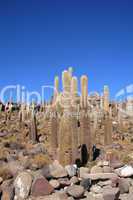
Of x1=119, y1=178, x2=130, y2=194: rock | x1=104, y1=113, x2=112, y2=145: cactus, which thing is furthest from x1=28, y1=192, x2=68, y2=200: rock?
Result: x1=104, y1=113, x2=112, y2=145: cactus

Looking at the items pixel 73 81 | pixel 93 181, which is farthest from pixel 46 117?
pixel 93 181

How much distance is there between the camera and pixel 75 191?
9961 mm

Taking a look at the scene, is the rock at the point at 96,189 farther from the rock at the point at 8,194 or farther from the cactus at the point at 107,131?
the cactus at the point at 107,131

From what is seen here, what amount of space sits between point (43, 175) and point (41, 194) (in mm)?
908

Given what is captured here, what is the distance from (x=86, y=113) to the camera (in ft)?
57.4

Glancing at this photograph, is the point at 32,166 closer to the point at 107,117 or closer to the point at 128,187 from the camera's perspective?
the point at 128,187

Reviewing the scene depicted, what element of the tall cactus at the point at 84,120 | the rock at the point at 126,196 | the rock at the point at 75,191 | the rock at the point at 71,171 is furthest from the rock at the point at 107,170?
the tall cactus at the point at 84,120

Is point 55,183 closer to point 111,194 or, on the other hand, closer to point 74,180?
→ point 74,180

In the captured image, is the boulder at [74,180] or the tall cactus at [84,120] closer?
the boulder at [74,180]

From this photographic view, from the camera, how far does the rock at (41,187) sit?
10047 millimetres

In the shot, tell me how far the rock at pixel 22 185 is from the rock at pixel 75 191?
1250 mm

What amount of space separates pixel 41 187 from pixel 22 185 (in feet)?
1.97

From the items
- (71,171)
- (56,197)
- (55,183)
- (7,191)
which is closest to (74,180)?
(71,171)

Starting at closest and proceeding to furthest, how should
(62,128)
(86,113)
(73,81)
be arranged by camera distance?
(62,128)
(73,81)
(86,113)
